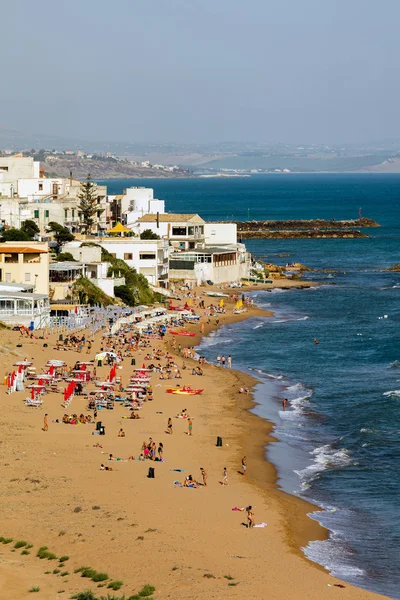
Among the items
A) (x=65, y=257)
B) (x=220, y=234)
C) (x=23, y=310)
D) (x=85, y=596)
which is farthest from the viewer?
(x=220, y=234)

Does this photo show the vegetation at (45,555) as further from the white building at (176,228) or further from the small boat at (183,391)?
the white building at (176,228)

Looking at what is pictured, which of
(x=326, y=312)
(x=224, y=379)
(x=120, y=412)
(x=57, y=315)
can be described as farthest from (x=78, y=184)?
(x=120, y=412)

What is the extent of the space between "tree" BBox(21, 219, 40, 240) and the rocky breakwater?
2395 inches

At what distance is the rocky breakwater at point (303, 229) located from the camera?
13738cm

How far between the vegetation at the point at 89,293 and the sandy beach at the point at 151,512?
21.5 metres

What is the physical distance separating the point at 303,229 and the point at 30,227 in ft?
253

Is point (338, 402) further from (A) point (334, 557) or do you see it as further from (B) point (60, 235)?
(B) point (60, 235)

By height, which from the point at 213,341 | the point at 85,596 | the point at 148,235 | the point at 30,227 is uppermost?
the point at 30,227

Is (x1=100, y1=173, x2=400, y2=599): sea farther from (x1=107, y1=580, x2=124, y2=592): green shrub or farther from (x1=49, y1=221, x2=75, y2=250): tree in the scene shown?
(x1=49, y1=221, x2=75, y2=250): tree

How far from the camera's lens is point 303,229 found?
146 metres

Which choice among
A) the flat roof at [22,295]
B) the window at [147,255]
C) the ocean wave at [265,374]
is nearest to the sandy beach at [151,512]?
the ocean wave at [265,374]

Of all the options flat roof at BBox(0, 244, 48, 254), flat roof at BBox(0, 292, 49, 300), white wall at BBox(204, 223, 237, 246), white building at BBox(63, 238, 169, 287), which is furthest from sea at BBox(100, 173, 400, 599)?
flat roof at BBox(0, 244, 48, 254)

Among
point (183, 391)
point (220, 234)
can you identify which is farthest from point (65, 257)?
point (220, 234)

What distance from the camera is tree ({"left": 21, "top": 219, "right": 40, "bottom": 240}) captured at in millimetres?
72569
